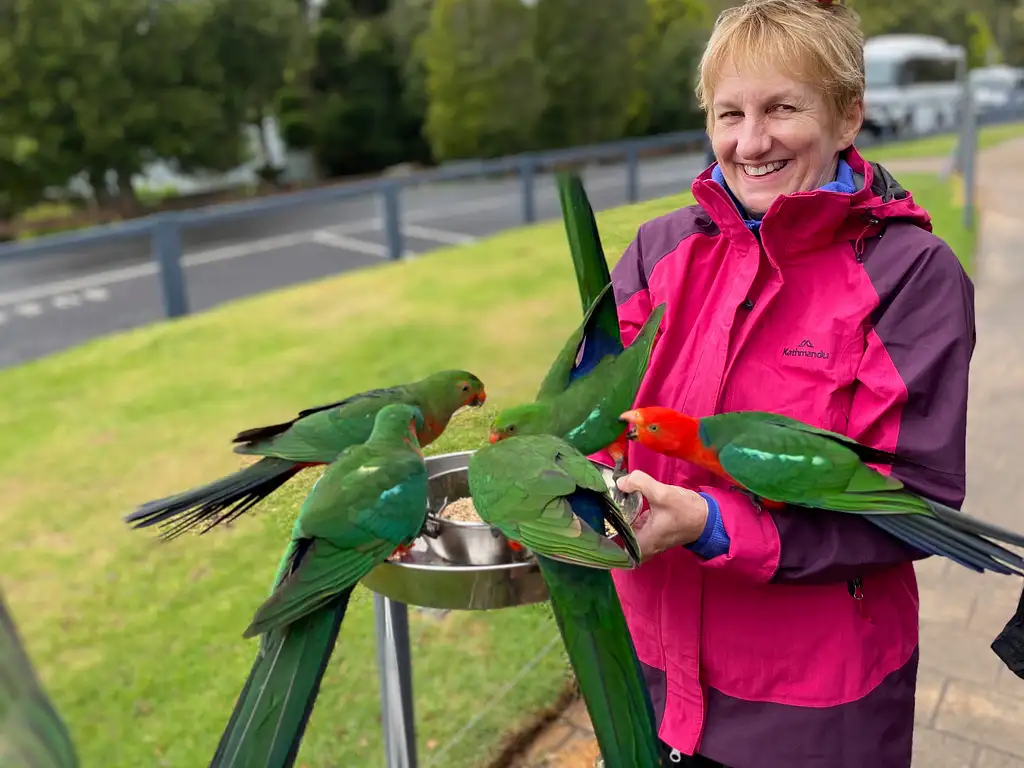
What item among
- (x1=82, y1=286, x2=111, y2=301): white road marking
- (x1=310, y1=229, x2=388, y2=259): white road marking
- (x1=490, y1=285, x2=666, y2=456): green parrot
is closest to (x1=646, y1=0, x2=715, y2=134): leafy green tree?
(x1=490, y1=285, x2=666, y2=456): green parrot

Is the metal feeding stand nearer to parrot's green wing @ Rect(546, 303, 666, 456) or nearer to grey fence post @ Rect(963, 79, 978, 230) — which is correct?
parrot's green wing @ Rect(546, 303, 666, 456)

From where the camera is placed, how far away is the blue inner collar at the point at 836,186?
3.91ft

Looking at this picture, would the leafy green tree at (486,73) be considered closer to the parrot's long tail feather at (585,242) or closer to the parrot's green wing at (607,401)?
the parrot's long tail feather at (585,242)

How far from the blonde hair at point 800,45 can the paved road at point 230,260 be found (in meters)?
5.61

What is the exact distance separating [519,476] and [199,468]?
3.59 metres

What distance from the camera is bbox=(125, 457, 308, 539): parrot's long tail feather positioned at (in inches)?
43.2

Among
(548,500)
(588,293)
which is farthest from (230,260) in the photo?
(548,500)

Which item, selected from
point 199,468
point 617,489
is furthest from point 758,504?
point 199,468

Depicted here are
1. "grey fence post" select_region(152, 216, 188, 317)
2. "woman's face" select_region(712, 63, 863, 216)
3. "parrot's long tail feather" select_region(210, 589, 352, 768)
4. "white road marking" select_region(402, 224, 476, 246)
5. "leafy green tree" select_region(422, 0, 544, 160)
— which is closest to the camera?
"parrot's long tail feather" select_region(210, 589, 352, 768)

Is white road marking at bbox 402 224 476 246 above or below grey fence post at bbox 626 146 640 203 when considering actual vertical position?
below

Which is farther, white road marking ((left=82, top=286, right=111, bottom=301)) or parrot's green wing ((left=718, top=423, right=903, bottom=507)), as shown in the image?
white road marking ((left=82, top=286, right=111, bottom=301))

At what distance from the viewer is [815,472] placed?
109 cm

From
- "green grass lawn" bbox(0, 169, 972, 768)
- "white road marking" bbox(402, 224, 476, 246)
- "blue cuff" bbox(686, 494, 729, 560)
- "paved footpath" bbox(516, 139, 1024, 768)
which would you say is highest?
"blue cuff" bbox(686, 494, 729, 560)

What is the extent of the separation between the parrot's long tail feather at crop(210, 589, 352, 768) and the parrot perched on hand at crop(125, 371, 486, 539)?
291 mm
